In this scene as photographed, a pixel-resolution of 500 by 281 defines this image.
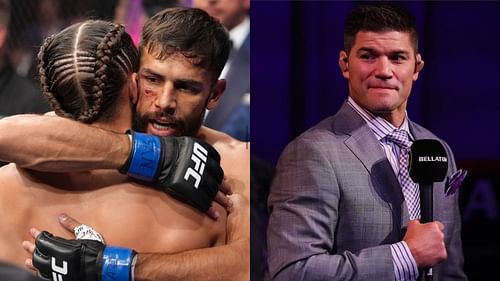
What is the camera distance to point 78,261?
248cm

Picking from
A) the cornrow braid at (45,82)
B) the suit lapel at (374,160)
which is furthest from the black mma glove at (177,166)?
the suit lapel at (374,160)

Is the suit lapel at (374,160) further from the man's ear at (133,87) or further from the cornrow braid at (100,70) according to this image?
the cornrow braid at (100,70)

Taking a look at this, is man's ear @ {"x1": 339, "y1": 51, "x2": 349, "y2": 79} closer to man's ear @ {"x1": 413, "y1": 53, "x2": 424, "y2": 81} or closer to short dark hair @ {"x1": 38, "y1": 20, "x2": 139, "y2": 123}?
man's ear @ {"x1": 413, "y1": 53, "x2": 424, "y2": 81}

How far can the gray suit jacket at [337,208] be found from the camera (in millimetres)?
2688

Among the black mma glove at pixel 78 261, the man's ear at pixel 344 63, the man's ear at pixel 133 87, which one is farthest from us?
the man's ear at pixel 344 63

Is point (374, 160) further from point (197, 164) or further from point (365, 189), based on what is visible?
point (197, 164)

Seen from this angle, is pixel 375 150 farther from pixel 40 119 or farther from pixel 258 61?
pixel 40 119

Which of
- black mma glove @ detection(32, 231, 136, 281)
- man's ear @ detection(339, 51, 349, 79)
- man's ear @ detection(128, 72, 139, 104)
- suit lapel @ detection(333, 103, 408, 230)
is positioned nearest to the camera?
black mma glove @ detection(32, 231, 136, 281)

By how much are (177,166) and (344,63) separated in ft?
2.80

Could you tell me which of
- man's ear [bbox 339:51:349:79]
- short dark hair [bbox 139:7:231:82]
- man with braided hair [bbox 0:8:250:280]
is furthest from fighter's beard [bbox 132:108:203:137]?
man's ear [bbox 339:51:349:79]

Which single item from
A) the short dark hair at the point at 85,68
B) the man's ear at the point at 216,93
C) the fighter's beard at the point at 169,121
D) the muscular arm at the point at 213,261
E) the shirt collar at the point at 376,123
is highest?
the short dark hair at the point at 85,68

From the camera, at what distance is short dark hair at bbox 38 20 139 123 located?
8.33 ft

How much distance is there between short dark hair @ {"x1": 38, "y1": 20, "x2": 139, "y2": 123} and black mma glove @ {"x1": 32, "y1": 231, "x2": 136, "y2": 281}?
0.45 meters

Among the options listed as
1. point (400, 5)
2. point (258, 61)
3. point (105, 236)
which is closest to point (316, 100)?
point (258, 61)
